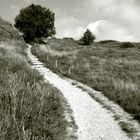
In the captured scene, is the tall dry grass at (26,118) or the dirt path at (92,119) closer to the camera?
the tall dry grass at (26,118)

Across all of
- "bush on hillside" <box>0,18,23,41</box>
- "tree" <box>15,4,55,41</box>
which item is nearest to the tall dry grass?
"bush on hillside" <box>0,18,23,41</box>

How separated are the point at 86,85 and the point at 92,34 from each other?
4822 centimetres

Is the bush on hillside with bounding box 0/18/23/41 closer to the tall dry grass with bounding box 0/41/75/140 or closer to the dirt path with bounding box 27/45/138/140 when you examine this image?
the dirt path with bounding box 27/45/138/140

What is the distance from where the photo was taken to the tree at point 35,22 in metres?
46.2

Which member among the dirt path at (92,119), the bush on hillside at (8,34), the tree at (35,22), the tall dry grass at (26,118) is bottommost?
the dirt path at (92,119)

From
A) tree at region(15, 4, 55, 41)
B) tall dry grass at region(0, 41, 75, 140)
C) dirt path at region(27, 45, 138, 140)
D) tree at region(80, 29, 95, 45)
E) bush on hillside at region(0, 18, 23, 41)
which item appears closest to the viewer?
tall dry grass at region(0, 41, 75, 140)

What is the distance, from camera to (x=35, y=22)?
1812 inches

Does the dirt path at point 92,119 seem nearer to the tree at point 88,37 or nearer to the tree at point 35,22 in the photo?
the tree at point 35,22

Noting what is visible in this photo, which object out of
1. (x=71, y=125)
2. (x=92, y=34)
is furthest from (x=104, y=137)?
(x=92, y=34)

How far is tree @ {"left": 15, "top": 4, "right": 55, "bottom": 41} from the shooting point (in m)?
46.2

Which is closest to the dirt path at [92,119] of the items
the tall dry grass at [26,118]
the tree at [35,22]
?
the tall dry grass at [26,118]

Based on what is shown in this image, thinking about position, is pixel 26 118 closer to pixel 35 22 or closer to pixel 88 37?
pixel 35 22

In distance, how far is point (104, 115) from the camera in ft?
28.3

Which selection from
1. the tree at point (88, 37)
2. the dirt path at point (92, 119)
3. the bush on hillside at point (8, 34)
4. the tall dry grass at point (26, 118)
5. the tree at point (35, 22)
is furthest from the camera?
the tree at point (88, 37)
